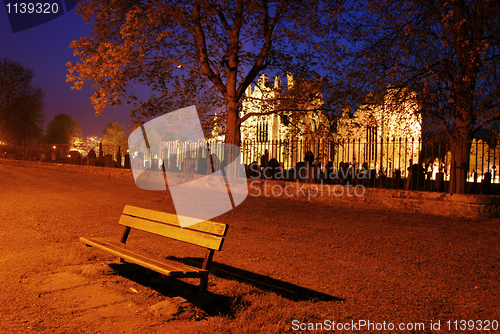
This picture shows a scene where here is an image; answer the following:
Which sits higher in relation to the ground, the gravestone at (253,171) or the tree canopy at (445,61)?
the tree canopy at (445,61)

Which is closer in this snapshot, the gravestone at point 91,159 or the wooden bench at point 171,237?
the wooden bench at point 171,237

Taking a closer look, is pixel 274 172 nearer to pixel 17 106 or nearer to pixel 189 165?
pixel 189 165

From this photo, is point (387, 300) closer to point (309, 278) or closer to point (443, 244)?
point (309, 278)

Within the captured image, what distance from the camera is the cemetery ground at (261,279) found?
330 centimetres

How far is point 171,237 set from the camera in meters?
4.07

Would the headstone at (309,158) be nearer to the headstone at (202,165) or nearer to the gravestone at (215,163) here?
the gravestone at (215,163)

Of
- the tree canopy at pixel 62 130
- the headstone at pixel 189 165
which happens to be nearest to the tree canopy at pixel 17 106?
the tree canopy at pixel 62 130

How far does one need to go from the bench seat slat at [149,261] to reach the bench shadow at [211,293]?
0.91ft

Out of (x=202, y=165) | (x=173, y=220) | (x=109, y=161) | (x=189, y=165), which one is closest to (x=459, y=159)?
→ (x=173, y=220)

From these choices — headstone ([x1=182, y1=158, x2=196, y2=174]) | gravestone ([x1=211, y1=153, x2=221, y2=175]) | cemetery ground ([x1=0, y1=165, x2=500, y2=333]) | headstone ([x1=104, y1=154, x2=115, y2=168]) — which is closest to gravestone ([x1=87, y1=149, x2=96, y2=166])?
headstone ([x1=104, y1=154, x2=115, y2=168])

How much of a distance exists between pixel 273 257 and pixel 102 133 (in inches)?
3351

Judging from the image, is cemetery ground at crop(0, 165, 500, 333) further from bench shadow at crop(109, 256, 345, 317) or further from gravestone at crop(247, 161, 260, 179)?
gravestone at crop(247, 161, 260, 179)

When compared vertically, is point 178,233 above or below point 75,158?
below

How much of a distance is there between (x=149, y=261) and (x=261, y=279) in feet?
4.76
